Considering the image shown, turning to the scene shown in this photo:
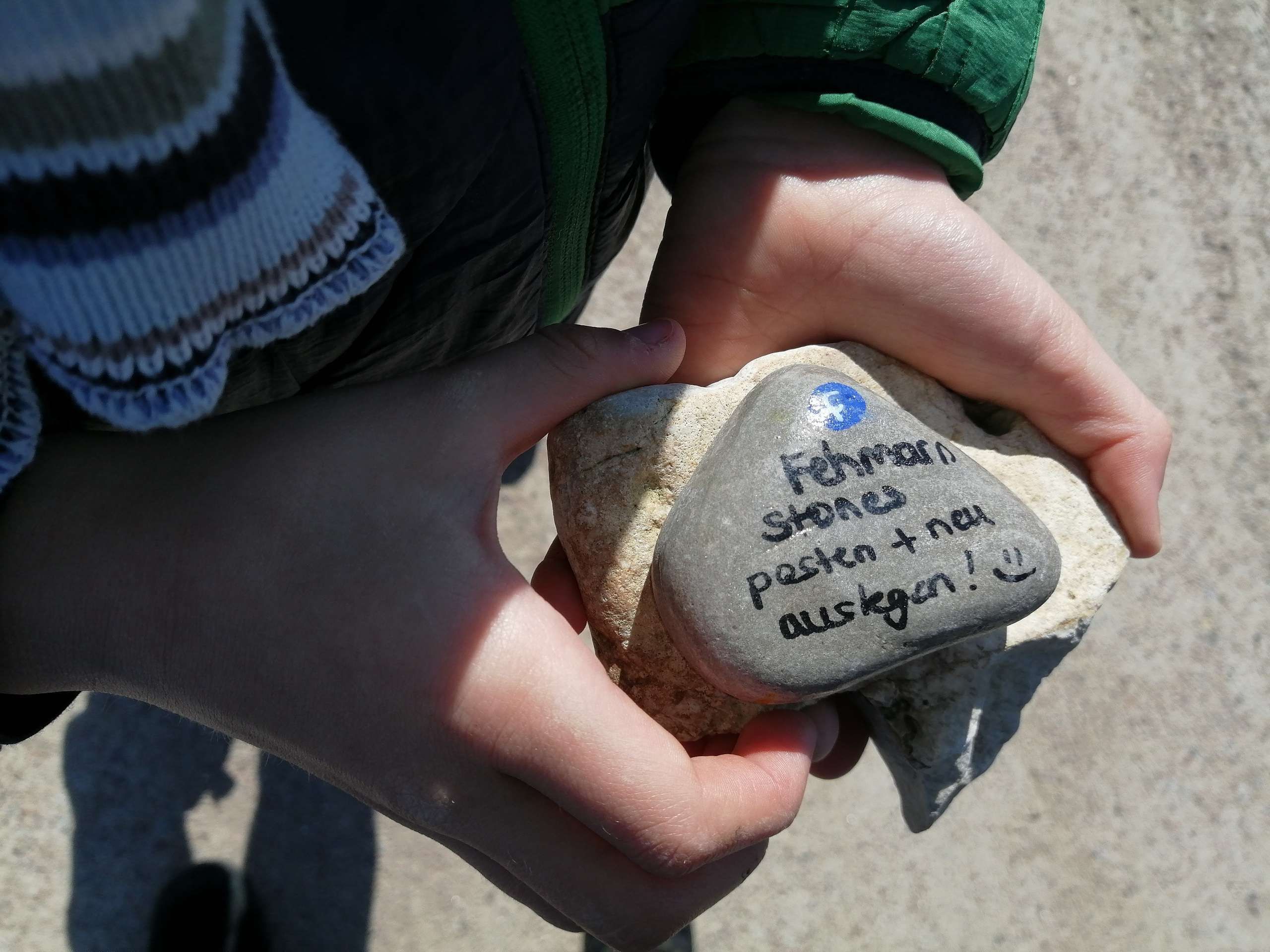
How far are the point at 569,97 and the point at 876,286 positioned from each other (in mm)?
607

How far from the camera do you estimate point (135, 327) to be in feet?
2.53

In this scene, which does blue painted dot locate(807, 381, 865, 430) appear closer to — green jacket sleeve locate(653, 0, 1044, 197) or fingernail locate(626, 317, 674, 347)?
fingernail locate(626, 317, 674, 347)

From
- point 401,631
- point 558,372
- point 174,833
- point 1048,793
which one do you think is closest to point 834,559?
point 558,372

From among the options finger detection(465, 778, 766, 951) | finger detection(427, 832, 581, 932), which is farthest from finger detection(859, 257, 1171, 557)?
finger detection(427, 832, 581, 932)

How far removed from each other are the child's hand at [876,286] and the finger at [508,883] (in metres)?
0.80

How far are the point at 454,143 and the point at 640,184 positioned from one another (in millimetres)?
688

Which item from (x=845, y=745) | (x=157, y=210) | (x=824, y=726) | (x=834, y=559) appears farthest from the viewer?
(x=845, y=745)

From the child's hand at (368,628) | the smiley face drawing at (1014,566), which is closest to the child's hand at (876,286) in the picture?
the smiley face drawing at (1014,566)

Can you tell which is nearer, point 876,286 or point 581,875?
point 581,875

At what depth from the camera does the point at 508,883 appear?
130 cm

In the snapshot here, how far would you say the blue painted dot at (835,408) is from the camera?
1.31 meters

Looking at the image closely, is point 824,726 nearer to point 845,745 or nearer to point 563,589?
point 845,745

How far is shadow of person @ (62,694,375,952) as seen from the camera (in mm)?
2107

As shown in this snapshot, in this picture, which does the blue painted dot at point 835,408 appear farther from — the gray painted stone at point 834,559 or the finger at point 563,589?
the finger at point 563,589
